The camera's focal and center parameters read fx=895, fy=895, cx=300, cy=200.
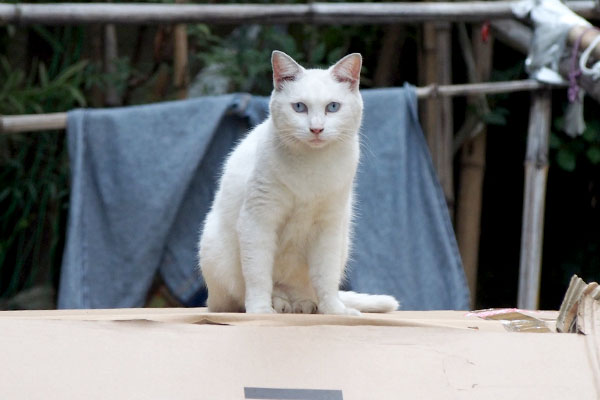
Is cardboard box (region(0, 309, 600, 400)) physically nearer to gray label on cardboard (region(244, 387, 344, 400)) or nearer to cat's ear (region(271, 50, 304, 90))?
gray label on cardboard (region(244, 387, 344, 400))

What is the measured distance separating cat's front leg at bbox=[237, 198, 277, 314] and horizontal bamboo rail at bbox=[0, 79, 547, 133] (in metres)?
1.24

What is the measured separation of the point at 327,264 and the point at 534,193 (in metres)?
1.47

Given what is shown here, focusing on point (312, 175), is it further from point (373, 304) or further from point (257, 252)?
point (373, 304)

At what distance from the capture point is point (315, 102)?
1712mm

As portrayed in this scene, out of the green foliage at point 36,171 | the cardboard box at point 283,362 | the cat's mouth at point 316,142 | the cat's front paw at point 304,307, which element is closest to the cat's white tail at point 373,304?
the cat's front paw at point 304,307

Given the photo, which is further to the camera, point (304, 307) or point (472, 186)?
point (472, 186)

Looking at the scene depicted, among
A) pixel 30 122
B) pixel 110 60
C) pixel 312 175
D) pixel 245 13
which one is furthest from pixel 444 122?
pixel 312 175

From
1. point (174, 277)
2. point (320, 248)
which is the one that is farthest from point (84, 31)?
point (320, 248)

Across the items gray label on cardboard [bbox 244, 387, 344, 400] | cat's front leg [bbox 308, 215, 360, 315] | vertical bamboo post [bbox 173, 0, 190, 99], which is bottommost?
gray label on cardboard [bbox 244, 387, 344, 400]

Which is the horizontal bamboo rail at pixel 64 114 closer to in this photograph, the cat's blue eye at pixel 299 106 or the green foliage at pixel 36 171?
the green foliage at pixel 36 171

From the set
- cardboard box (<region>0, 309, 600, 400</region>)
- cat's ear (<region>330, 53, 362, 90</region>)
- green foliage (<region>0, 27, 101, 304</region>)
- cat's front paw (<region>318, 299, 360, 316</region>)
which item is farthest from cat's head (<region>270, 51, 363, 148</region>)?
green foliage (<region>0, 27, 101, 304</region>)

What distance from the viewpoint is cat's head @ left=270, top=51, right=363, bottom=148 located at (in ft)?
5.54

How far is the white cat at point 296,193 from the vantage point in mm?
1704

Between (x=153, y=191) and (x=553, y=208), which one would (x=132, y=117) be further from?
(x=553, y=208)
